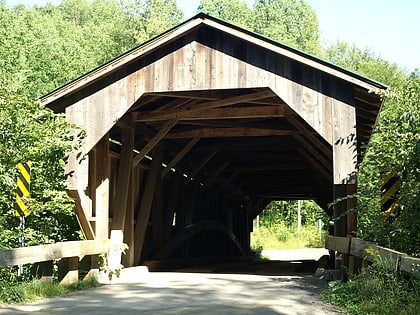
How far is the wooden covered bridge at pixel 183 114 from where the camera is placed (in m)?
8.88

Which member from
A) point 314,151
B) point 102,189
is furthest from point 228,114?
point 102,189

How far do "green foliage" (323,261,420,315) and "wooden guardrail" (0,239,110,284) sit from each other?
3.32 metres

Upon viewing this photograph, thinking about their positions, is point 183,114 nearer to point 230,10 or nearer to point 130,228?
point 130,228

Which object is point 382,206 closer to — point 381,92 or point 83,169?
point 381,92

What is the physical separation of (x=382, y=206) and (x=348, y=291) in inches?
81.2

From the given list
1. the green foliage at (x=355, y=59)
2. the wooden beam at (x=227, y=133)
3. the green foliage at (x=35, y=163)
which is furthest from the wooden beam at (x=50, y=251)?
the green foliage at (x=355, y=59)

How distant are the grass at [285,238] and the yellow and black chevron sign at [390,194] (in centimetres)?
2977

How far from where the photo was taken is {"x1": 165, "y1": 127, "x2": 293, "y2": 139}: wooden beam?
494 inches

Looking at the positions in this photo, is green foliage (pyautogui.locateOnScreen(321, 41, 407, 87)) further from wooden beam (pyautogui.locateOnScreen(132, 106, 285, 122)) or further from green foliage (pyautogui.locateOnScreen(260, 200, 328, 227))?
wooden beam (pyautogui.locateOnScreen(132, 106, 285, 122))

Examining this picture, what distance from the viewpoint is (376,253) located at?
6324mm

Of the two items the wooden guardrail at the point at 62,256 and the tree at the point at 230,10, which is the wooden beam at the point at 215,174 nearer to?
the wooden guardrail at the point at 62,256

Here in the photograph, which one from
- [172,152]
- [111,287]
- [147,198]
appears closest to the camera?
[111,287]

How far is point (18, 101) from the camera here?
8492 mm

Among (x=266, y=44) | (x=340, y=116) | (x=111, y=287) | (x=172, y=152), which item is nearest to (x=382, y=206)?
(x=340, y=116)
